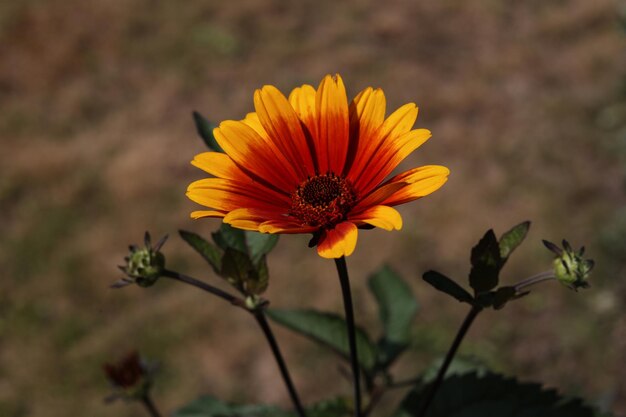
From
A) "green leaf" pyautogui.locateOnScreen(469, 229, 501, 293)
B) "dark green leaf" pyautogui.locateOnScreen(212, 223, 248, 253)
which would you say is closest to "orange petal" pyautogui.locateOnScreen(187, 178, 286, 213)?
"dark green leaf" pyautogui.locateOnScreen(212, 223, 248, 253)

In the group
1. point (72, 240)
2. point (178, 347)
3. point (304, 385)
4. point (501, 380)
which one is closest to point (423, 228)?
point (304, 385)

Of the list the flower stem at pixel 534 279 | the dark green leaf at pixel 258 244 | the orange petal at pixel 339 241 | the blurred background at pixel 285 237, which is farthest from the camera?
the blurred background at pixel 285 237

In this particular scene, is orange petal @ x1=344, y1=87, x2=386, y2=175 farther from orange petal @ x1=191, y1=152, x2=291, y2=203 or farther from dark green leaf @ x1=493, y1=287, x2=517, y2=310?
dark green leaf @ x1=493, y1=287, x2=517, y2=310

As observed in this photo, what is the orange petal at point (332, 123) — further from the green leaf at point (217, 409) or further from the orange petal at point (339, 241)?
the green leaf at point (217, 409)

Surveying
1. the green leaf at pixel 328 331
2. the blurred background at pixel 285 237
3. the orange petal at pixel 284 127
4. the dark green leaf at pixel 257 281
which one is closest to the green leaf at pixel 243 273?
the dark green leaf at pixel 257 281

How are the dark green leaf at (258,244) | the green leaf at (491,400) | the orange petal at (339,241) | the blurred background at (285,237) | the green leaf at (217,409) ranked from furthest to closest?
the blurred background at (285,237) → the green leaf at (217,409) → the green leaf at (491,400) → the dark green leaf at (258,244) → the orange petal at (339,241)

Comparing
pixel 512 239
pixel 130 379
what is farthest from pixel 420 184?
pixel 130 379
